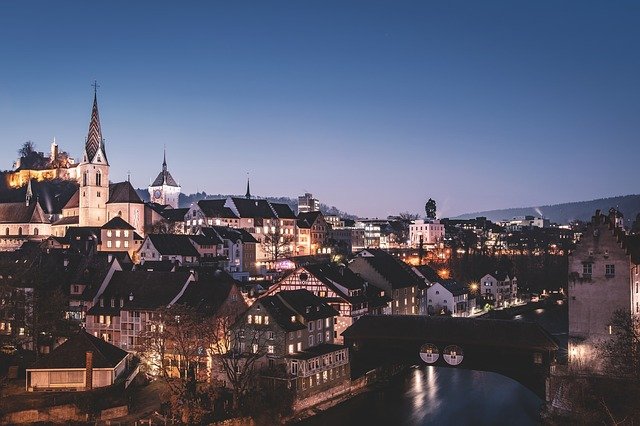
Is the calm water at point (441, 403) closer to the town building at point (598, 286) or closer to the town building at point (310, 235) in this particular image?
the town building at point (598, 286)

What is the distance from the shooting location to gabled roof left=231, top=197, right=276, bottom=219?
90881 millimetres

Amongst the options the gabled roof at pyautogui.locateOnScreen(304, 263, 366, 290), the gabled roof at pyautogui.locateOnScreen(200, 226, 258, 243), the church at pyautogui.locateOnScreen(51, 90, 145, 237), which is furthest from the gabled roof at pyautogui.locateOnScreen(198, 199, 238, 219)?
the gabled roof at pyautogui.locateOnScreen(304, 263, 366, 290)

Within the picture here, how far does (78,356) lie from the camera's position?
34875 millimetres

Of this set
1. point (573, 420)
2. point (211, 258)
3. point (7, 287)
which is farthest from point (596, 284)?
point (211, 258)

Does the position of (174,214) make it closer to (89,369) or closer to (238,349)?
(238,349)

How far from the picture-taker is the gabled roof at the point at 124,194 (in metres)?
84.2

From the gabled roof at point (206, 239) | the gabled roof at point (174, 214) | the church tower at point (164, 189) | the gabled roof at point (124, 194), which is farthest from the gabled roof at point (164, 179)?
the gabled roof at point (206, 239)

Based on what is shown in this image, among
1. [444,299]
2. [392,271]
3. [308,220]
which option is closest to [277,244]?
[308,220]

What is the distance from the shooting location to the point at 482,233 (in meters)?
141

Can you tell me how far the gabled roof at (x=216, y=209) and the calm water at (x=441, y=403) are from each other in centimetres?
4637

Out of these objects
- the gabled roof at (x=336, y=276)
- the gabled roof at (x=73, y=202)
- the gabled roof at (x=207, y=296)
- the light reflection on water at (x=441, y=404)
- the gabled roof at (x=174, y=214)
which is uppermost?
the gabled roof at (x=73, y=202)

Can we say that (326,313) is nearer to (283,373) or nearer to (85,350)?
(283,373)

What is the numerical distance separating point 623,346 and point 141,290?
2769 centimetres

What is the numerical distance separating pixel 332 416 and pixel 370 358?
17.6 ft
